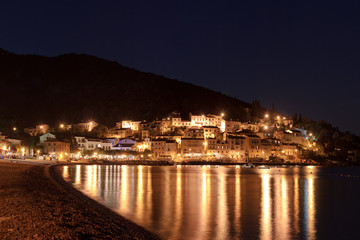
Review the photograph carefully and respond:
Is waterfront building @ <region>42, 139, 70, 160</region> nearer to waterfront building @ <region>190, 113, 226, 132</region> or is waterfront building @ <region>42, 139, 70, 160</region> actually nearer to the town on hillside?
the town on hillside

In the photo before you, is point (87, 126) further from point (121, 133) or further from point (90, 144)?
point (90, 144)

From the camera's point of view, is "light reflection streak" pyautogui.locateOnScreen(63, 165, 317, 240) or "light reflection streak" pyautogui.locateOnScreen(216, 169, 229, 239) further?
"light reflection streak" pyautogui.locateOnScreen(63, 165, 317, 240)

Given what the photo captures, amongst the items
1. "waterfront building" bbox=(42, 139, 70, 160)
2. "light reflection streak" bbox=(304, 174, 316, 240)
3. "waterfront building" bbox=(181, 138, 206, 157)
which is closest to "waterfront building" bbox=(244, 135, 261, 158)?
"waterfront building" bbox=(181, 138, 206, 157)

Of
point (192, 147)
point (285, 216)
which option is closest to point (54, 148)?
point (192, 147)

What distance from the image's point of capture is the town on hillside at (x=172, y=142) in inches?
3113

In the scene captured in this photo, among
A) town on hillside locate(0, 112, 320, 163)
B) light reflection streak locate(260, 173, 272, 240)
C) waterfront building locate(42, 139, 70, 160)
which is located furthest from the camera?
town on hillside locate(0, 112, 320, 163)

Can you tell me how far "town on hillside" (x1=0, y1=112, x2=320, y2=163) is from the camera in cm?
7906

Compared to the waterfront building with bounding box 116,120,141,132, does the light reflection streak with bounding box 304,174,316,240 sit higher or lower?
lower

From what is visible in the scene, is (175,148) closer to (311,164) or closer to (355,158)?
(311,164)

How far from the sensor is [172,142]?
285ft

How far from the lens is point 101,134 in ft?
337

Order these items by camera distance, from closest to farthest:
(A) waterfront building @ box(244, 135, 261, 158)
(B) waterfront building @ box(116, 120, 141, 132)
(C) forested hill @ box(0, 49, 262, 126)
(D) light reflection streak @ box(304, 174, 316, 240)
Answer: (D) light reflection streak @ box(304, 174, 316, 240) → (A) waterfront building @ box(244, 135, 261, 158) → (B) waterfront building @ box(116, 120, 141, 132) → (C) forested hill @ box(0, 49, 262, 126)

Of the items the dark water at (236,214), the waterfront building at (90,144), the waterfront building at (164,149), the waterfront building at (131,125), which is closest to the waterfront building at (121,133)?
the waterfront building at (131,125)

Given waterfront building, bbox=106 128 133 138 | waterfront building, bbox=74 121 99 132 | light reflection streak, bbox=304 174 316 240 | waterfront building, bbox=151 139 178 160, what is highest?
waterfront building, bbox=74 121 99 132
